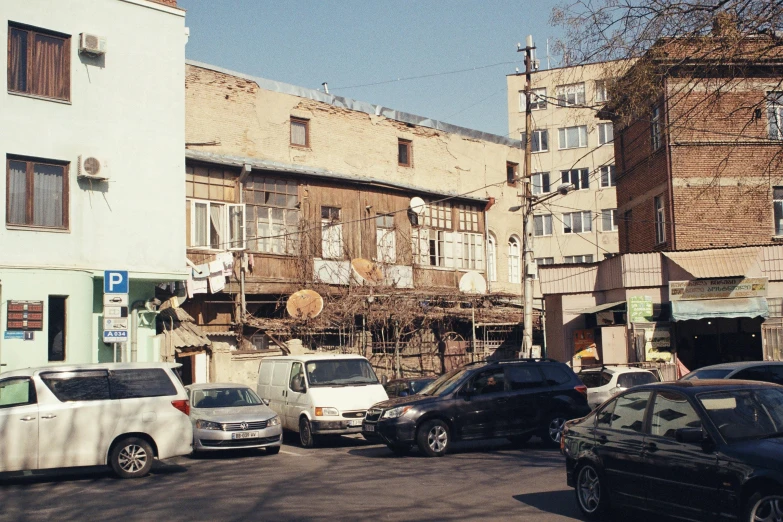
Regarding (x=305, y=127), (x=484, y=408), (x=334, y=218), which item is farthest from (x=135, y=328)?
(x=305, y=127)

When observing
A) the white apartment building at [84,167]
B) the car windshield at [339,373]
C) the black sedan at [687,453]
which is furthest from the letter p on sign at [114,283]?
the black sedan at [687,453]

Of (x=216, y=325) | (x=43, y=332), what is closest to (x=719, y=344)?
(x=216, y=325)

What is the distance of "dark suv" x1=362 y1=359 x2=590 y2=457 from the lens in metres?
15.8

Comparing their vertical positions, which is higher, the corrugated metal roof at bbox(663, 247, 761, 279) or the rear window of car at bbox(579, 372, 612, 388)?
the corrugated metal roof at bbox(663, 247, 761, 279)

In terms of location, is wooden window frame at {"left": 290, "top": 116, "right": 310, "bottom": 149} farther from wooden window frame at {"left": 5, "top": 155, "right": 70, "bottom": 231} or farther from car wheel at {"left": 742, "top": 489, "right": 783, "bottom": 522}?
car wheel at {"left": 742, "top": 489, "right": 783, "bottom": 522}

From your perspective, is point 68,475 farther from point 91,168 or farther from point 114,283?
point 91,168

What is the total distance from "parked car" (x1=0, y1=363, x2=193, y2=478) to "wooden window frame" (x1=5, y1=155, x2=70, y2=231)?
717 cm

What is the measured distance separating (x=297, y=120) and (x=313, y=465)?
1851cm

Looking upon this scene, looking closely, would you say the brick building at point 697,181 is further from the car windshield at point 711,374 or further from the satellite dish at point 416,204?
the satellite dish at point 416,204

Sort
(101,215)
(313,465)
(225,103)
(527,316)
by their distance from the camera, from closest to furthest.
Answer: (313,465) < (101,215) < (527,316) < (225,103)

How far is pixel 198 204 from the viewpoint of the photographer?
89.2ft

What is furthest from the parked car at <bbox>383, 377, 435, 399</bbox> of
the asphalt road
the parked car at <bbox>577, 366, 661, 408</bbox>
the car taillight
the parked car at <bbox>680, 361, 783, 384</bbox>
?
the parked car at <bbox>680, 361, 783, 384</bbox>

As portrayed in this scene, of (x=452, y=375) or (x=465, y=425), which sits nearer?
Answer: (x=465, y=425)

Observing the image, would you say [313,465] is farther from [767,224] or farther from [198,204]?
[767,224]
